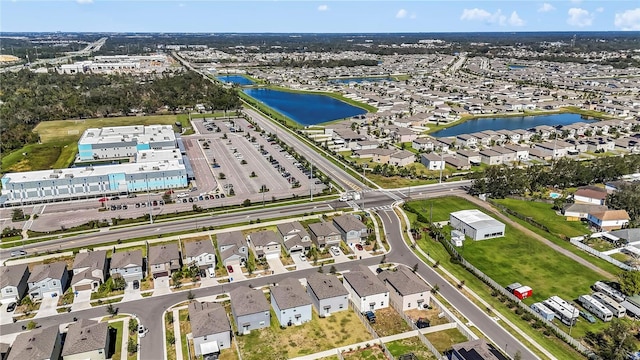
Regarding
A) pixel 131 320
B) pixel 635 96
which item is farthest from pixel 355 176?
pixel 635 96

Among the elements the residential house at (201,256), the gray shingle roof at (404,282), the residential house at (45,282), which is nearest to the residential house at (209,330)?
the residential house at (201,256)

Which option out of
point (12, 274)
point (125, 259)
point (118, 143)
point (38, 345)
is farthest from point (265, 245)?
point (118, 143)

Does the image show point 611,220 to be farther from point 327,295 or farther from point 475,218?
point 327,295

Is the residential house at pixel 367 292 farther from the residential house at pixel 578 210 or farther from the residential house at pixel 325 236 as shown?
the residential house at pixel 578 210

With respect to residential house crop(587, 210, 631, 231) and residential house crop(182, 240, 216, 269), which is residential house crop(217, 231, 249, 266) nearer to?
residential house crop(182, 240, 216, 269)

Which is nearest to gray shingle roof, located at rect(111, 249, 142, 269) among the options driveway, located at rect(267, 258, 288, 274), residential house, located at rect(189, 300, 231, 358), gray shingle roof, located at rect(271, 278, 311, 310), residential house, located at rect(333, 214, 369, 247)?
residential house, located at rect(189, 300, 231, 358)

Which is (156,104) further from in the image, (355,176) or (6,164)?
(355,176)
